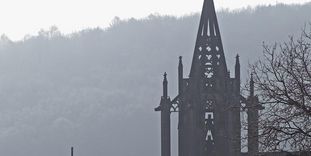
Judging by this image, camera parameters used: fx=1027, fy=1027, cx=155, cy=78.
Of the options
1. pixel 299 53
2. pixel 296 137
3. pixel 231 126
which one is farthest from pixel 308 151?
pixel 231 126

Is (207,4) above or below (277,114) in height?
above

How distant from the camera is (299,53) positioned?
23875mm

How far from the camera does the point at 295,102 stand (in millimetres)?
22859

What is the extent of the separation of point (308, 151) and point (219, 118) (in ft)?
103

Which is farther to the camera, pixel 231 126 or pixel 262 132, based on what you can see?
pixel 231 126

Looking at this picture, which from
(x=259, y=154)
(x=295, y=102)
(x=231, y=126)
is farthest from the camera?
(x=231, y=126)

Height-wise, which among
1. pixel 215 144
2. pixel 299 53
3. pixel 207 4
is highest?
pixel 207 4

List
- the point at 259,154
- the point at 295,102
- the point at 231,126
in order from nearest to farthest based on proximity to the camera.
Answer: the point at 295,102
the point at 259,154
the point at 231,126

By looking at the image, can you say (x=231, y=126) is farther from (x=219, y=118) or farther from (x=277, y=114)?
(x=277, y=114)

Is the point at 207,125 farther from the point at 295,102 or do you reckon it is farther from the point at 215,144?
the point at 295,102

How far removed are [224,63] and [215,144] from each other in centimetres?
454

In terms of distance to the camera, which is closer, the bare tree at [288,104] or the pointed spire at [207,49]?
the bare tree at [288,104]

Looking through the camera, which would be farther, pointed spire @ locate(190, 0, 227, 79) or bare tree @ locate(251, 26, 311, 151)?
pointed spire @ locate(190, 0, 227, 79)

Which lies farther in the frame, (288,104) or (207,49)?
(207,49)
